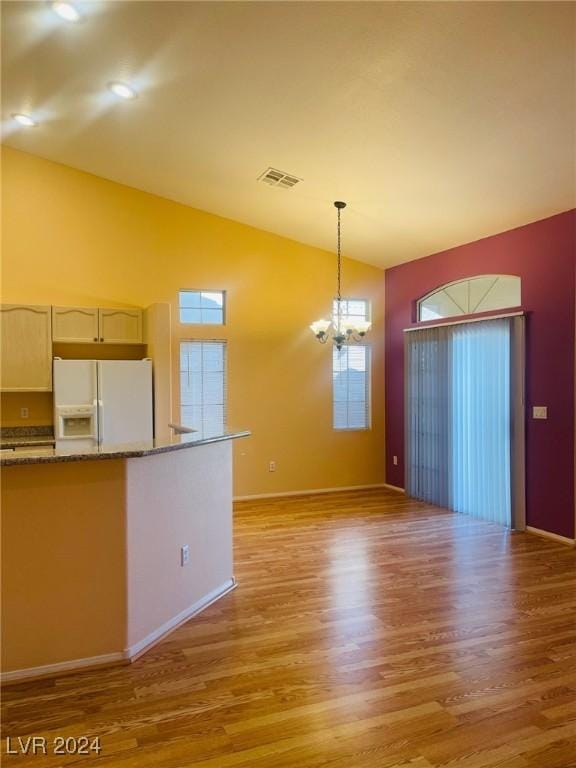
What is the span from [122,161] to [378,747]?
5289 mm

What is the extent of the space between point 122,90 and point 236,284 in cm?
266

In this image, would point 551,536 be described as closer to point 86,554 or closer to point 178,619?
point 178,619

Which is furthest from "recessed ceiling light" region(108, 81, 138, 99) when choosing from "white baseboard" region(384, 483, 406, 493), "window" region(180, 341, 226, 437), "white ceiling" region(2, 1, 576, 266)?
"white baseboard" region(384, 483, 406, 493)

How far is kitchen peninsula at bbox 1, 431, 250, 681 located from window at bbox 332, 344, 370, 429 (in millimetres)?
4038

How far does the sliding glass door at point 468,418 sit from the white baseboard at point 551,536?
0.32 ft

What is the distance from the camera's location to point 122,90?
387cm

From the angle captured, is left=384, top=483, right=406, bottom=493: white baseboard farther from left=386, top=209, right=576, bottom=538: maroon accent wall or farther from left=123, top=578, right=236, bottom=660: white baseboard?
left=123, top=578, right=236, bottom=660: white baseboard

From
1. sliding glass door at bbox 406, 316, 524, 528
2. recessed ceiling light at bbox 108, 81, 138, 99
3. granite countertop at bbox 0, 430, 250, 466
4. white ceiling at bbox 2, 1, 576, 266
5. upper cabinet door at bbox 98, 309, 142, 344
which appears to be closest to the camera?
granite countertop at bbox 0, 430, 250, 466

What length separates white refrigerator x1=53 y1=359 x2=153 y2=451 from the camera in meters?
5.04

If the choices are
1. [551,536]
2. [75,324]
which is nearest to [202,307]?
[75,324]

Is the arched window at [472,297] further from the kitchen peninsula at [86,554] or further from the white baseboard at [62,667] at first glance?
the white baseboard at [62,667]

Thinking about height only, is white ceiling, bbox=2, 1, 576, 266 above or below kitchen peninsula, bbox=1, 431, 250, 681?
above

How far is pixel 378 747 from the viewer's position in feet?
6.62

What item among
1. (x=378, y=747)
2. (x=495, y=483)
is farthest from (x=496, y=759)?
(x=495, y=483)
